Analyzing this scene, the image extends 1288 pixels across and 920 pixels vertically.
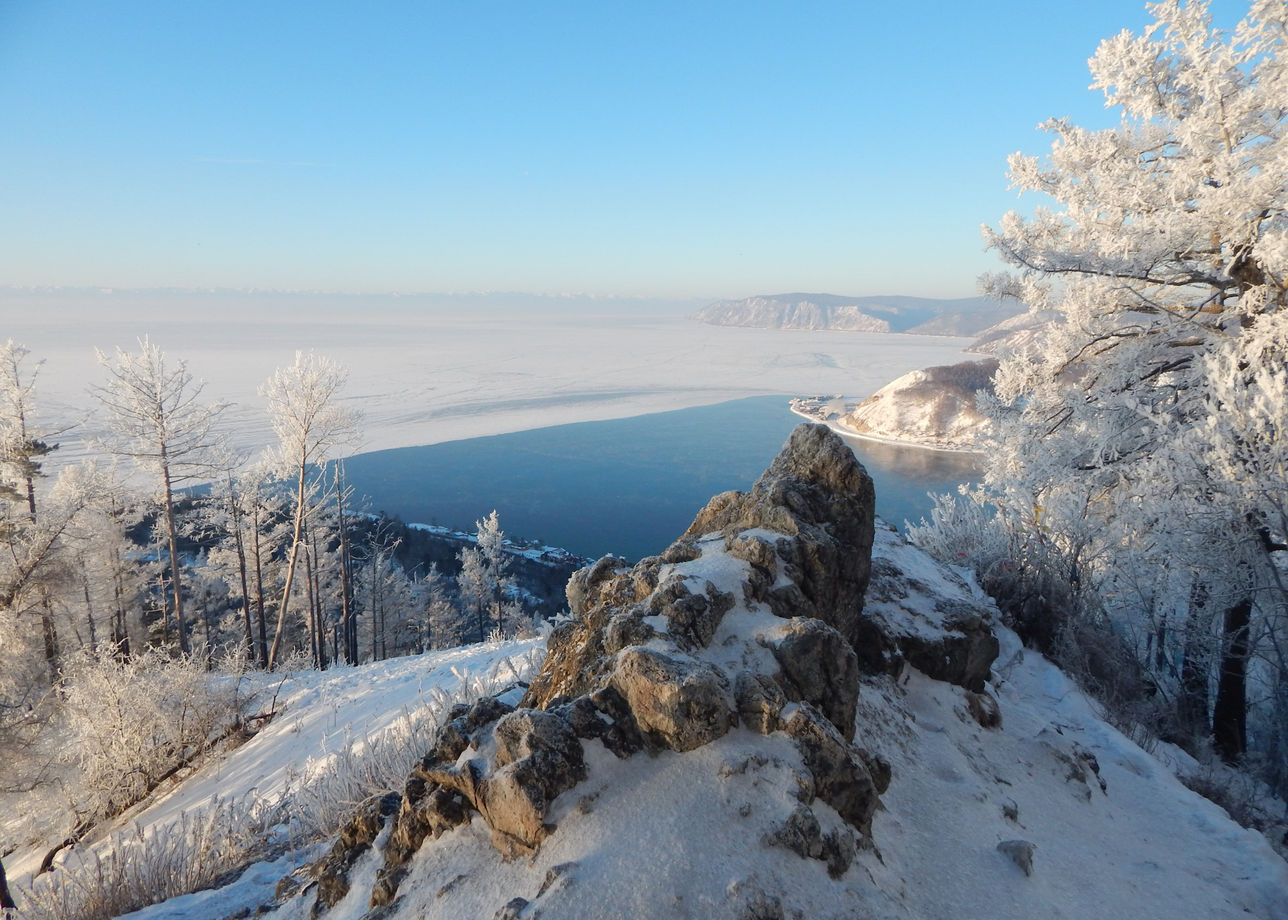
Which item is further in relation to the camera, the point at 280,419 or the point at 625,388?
the point at 625,388

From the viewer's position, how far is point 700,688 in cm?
258

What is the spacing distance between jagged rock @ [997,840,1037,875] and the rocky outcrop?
0.58 metres

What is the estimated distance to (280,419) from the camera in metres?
15.8

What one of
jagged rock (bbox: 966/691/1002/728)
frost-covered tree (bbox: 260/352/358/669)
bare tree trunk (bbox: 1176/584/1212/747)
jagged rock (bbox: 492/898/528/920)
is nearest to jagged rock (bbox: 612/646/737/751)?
jagged rock (bbox: 492/898/528/920)

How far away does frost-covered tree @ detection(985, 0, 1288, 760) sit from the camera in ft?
20.8

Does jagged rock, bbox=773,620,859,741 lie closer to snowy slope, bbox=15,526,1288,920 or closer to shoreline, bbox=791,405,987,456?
snowy slope, bbox=15,526,1288,920

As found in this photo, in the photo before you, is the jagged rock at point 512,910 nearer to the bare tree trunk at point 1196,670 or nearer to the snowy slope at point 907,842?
the snowy slope at point 907,842

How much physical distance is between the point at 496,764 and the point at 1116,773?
4352 millimetres

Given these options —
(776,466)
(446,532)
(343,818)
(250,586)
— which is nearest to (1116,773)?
(776,466)

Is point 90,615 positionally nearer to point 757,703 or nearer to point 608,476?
point 757,703

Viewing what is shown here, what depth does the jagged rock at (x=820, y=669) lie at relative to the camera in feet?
9.95

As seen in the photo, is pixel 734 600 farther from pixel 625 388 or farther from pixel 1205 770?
pixel 625 388

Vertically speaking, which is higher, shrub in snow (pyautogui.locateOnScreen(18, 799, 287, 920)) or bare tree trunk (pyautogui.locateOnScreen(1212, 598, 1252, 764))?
shrub in snow (pyautogui.locateOnScreen(18, 799, 287, 920))

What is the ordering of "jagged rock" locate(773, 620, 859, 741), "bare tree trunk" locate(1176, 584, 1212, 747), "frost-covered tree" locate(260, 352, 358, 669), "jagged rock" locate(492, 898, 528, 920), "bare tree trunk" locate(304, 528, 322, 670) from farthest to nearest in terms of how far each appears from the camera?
"bare tree trunk" locate(304, 528, 322, 670)
"frost-covered tree" locate(260, 352, 358, 669)
"bare tree trunk" locate(1176, 584, 1212, 747)
"jagged rock" locate(773, 620, 859, 741)
"jagged rock" locate(492, 898, 528, 920)
